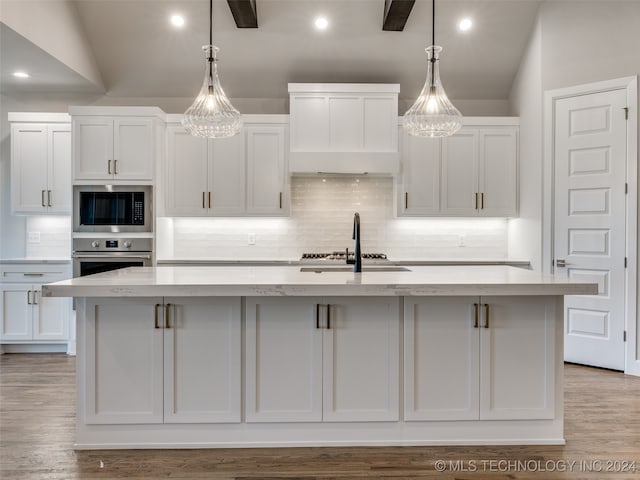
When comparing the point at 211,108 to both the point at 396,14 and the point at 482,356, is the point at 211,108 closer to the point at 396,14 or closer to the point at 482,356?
the point at 482,356

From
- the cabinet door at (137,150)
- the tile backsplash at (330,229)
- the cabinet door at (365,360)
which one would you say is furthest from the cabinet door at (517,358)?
the cabinet door at (137,150)

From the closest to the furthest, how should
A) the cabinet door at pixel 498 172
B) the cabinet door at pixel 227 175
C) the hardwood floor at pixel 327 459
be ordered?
the hardwood floor at pixel 327 459, the cabinet door at pixel 227 175, the cabinet door at pixel 498 172

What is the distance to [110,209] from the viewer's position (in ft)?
14.5

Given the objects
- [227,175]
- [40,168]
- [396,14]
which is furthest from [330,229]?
[40,168]

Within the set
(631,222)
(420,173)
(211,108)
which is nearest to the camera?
(211,108)

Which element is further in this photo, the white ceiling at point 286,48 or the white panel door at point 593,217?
the white ceiling at point 286,48

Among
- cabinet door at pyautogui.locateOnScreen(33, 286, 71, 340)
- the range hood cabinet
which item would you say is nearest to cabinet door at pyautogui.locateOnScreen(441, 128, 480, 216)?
the range hood cabinet

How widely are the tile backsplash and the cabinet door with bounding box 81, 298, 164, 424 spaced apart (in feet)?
8.82

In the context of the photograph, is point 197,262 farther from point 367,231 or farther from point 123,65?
point 123,65

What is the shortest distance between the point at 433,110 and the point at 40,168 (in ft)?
13.0

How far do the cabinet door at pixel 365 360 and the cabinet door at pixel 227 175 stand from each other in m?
2.56

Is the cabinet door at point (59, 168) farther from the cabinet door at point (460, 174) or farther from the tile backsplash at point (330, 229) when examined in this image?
the cabinet door at point (460, 174)

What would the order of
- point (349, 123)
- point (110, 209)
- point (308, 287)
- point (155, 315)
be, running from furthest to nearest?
point (349, 123)
point (110, 209)
point (155, 315)
point (308, 287)

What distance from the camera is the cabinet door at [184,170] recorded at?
476 cm
